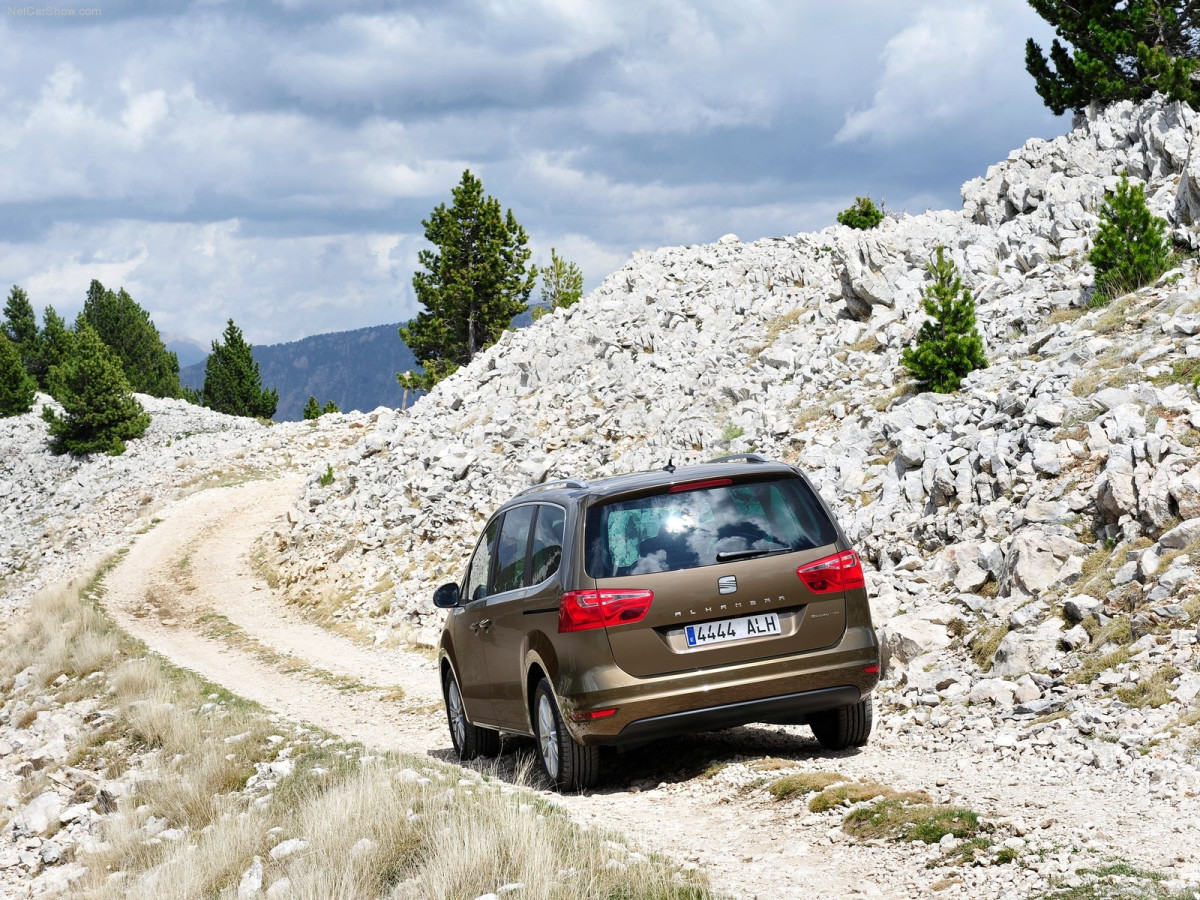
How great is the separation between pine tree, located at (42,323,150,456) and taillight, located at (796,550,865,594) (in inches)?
2127

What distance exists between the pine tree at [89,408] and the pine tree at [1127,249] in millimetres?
49577

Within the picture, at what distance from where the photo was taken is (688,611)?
21.6 feet

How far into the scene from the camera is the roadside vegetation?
5242 mm

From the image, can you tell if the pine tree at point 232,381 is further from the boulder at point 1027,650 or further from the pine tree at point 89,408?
the boulder at point 1027,650

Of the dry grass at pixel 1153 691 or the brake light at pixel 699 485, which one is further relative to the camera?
the dry grass at pixel 1153 691

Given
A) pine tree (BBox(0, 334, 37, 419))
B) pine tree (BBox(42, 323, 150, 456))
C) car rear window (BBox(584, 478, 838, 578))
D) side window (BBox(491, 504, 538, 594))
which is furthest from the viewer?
pine tree (BBox(0, 334, 37, 419))

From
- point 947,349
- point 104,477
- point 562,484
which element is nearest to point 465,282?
point 104,477

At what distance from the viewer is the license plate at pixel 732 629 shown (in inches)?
260

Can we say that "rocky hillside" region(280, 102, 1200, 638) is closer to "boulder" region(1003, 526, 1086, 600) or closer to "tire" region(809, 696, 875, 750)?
"boulder" region(1003, 526, 1086, 600)

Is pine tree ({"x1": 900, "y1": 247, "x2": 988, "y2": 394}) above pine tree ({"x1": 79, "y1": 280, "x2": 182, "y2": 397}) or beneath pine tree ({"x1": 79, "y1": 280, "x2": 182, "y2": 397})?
beneath

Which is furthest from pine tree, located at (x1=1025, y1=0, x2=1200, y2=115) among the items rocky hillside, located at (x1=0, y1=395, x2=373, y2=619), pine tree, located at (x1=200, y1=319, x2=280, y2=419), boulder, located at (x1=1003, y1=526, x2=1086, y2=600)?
pine tree, located at (x1=200, y1=319, x2=280, y2=419)

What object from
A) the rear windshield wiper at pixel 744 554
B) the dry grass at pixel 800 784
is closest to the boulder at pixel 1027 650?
the dry grass at pixel 800 784

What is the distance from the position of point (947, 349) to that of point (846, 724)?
10414 mm

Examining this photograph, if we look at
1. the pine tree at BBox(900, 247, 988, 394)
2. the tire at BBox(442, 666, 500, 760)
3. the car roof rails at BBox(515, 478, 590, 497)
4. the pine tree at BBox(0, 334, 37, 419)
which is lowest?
the tire at BBox(442, 666, 500, 760)
